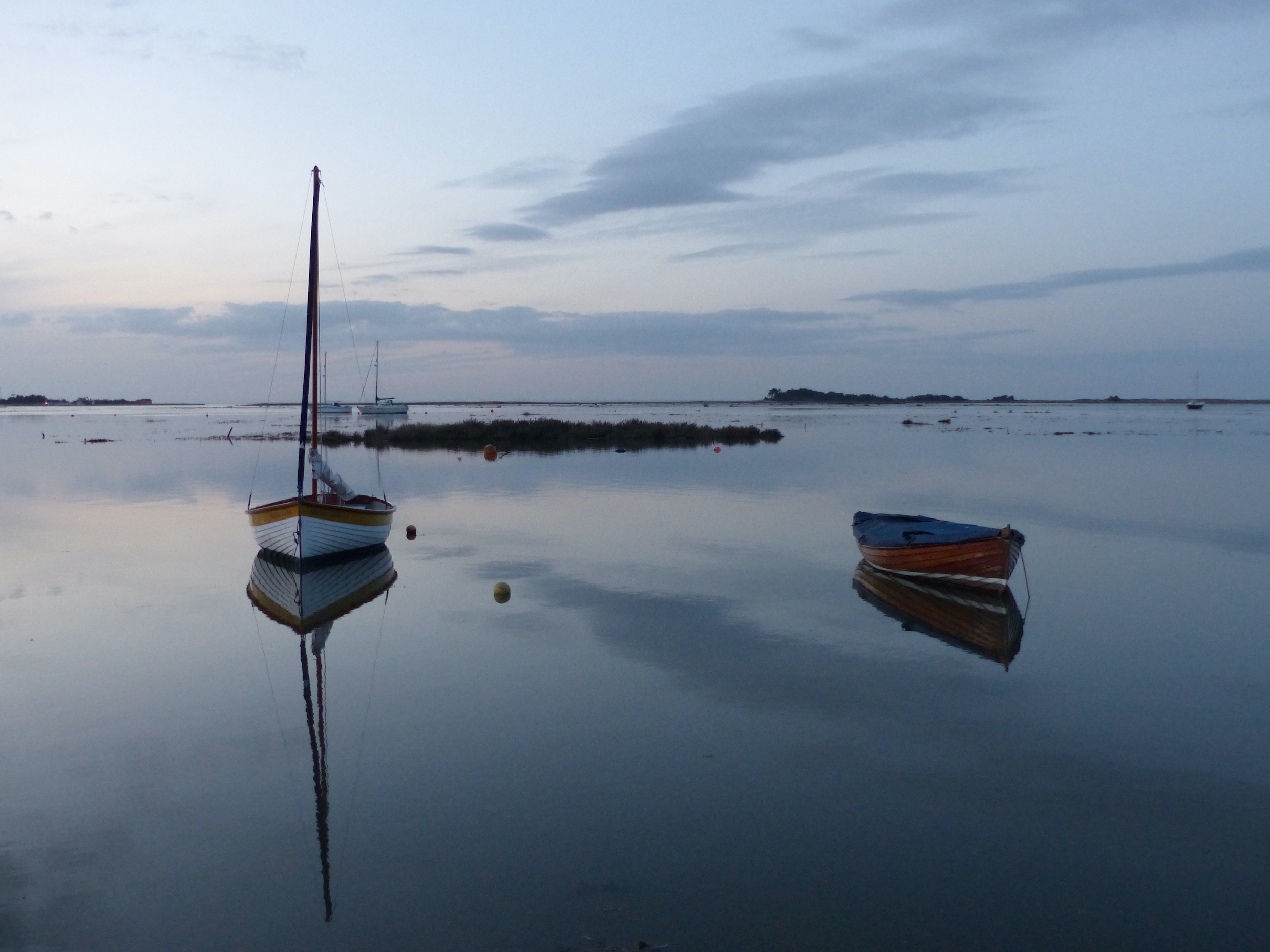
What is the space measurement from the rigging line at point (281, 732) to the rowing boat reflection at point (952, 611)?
879 centimetres

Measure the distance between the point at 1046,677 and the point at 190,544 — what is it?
18.1m

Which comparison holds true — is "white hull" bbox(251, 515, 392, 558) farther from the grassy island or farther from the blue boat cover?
the grassy island

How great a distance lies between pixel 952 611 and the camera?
15.7m

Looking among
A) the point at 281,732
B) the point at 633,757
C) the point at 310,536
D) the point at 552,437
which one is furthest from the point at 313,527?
the point at 552,437

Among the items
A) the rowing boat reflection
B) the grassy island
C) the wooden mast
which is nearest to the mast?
the wooden mast

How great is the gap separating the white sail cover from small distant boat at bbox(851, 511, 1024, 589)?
10.9 meters

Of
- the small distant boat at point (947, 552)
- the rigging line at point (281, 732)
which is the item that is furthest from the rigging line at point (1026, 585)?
the rigging line at point (281, 732)

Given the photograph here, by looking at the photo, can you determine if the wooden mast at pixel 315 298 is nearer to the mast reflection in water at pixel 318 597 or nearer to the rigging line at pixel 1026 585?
the mast reflection in water at pixel 318 597

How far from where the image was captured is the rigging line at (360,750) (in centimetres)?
755

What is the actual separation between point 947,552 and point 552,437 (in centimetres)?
4448

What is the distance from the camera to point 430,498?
31.0 m

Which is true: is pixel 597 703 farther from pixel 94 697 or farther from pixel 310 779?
pixel 94 697

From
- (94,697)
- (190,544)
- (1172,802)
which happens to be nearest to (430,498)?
(190,544)

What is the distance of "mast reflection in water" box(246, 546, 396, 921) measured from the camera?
9430 mm
